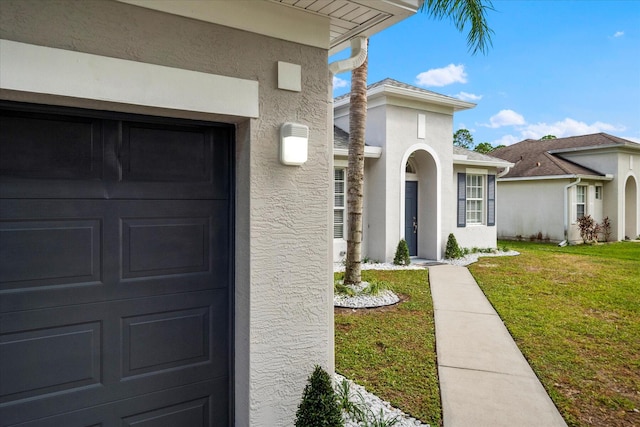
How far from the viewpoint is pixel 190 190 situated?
321 cm

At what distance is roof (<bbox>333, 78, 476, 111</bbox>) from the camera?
485 inches

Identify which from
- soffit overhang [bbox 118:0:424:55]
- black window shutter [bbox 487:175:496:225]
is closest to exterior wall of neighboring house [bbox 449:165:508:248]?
black window shutter [bbox 487:175:496:225]

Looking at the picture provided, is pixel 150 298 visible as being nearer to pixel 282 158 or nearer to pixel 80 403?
pixel 80 403

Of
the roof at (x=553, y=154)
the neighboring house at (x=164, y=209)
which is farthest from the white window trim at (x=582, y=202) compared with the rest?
the neighboring house at (x=164, y=209)

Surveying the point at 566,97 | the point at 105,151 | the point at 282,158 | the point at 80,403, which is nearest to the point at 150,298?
the point at 80,403

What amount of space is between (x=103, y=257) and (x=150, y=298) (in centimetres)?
45

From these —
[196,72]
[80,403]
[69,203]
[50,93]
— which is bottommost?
[80,403]

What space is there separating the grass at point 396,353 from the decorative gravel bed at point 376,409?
0.29 feet

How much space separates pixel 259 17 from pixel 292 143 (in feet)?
3.34

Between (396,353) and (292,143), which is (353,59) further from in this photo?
(396,353)

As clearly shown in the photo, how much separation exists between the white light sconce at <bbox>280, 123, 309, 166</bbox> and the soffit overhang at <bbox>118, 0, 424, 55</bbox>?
0.77m

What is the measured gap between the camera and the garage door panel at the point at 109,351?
2613 mm

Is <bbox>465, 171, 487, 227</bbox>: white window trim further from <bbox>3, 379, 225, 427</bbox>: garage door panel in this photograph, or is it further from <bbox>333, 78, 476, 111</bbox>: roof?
<bbox>3, 379, 225, 427</bbox>: garage door panel

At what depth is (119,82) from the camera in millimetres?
2645
